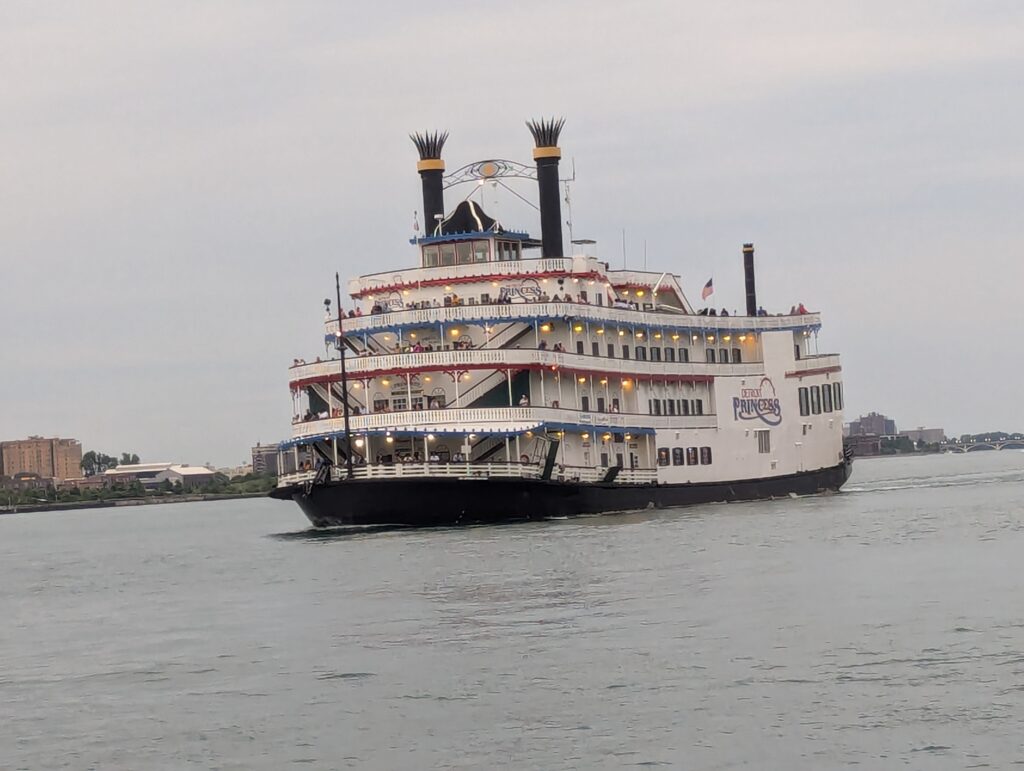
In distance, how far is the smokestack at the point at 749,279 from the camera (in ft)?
254

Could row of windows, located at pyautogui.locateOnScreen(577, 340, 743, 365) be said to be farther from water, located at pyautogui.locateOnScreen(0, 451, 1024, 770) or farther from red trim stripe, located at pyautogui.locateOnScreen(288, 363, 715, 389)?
water, located at pyautogui.locateOnScreen(0, 451, 1024, 770)

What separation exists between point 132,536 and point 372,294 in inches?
1120

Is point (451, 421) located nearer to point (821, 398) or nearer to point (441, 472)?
point (441, 472)

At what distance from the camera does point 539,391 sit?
202 feet

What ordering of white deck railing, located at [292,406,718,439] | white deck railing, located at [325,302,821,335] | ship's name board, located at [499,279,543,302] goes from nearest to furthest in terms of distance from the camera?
white deck railing, located at [292,406,718,439] → white deck railing, located at [325,302,821,335] → ship's name board, located at [499,279,543,302]

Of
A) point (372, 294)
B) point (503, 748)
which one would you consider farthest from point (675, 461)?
point (503, 748)

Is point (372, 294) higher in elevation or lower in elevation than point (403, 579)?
higher

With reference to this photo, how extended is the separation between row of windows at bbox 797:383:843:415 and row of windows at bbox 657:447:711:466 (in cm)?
676

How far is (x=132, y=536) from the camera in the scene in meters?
88.6

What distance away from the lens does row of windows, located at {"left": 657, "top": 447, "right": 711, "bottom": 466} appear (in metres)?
67.0

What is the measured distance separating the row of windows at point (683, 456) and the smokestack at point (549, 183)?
8.99m

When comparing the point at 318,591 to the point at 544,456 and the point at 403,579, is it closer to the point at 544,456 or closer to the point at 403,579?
the point at 403,579

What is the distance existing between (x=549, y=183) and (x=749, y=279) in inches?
538

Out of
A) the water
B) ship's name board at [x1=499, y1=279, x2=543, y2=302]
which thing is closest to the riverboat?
ship's name board at [x1=499, y1=279, x2=543, y2=302]
